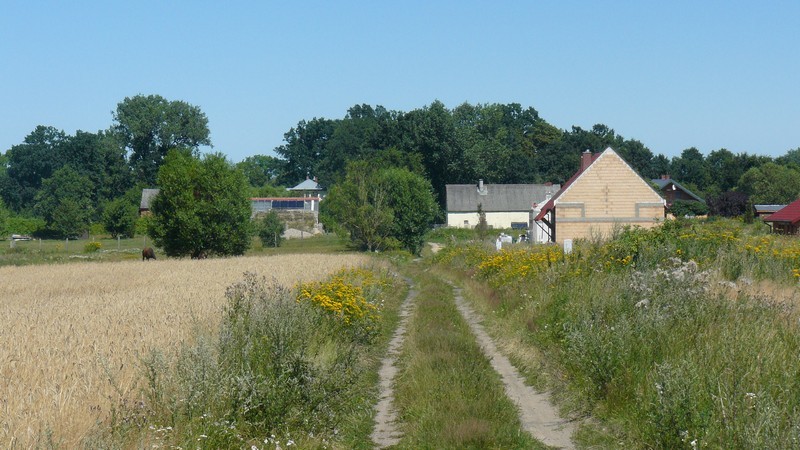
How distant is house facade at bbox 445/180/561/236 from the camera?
112m

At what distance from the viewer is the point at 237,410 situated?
9.24m

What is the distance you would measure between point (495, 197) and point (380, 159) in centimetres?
1974

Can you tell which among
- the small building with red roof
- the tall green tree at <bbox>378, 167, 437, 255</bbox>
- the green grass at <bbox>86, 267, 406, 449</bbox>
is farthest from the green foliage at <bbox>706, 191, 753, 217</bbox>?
the green grass at <bbox>86, 267, 406, 449</bbox>

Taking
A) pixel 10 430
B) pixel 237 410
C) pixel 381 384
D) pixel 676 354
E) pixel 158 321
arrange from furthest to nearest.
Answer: pixel 381 384 < pixel 158 321 < pixel 676 354 < pixel 237 410 < pixel 10 430

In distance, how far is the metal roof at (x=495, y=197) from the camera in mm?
112125

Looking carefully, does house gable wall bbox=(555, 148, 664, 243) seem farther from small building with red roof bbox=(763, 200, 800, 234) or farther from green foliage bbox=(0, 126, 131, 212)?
green foliage bbox=(0, 126, 131, 212)

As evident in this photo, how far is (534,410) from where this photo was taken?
38.7ft

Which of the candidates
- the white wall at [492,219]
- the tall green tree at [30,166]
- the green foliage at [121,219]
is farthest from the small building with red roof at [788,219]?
the tall green tree at [30,166]

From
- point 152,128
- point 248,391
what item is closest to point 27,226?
point 152,128

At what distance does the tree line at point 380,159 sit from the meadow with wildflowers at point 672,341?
54.5 meters

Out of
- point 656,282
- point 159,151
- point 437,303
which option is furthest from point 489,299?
point 159,151

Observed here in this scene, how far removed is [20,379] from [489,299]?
17.8 metres

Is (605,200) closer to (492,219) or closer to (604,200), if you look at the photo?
(604,200)

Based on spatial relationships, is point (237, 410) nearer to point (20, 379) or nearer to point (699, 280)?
point (20, 379)
